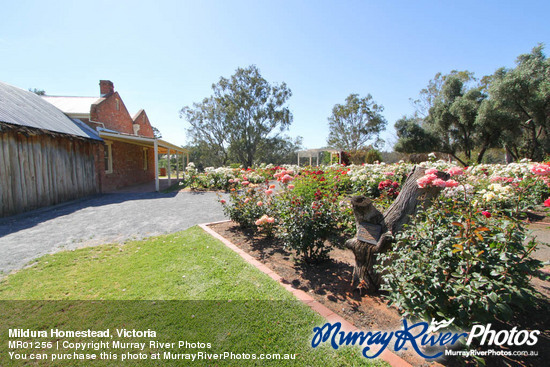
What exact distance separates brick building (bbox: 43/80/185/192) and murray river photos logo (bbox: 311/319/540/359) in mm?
11527

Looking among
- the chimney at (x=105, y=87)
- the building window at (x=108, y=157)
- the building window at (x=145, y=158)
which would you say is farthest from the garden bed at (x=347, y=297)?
the building window at (x=145, y=158)

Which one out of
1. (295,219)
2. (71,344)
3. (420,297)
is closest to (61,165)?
(71,344)

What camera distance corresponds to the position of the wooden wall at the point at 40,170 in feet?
21.6

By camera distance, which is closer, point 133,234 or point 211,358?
point 211,358

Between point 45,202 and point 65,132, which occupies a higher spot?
point 65,132

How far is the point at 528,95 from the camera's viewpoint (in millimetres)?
11953

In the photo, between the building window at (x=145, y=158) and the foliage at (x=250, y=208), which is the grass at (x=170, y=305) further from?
the building window at (x=145, y=158)

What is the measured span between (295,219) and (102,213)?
6597 millimetres

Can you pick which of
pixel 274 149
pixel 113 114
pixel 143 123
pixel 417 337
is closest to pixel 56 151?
pixel 113 114

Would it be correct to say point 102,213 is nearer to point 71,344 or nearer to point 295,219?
point 71,344

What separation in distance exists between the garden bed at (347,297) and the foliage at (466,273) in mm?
379

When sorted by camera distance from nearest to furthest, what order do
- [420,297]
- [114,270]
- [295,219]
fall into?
[420,297]
[295,219]
[114,270]

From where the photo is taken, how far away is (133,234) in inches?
203

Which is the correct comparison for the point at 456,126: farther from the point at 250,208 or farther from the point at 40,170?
the point at 40,170
